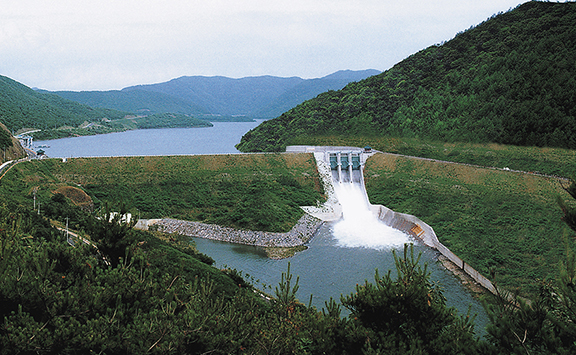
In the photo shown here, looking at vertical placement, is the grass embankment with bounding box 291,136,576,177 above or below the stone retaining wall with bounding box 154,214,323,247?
above

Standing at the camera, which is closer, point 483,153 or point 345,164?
point 483,153

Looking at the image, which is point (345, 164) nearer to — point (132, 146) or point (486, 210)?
point (486, 210)

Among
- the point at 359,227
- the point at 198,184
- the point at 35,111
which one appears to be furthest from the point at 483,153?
A: the point at 35,111

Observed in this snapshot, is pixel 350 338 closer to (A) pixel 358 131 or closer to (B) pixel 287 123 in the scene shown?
(A) pixel 358 131

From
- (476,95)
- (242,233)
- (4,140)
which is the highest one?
(476,95)

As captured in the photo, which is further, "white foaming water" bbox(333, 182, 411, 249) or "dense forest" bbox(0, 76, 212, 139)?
"dense forest" bbox(0, 76, 212, 139)

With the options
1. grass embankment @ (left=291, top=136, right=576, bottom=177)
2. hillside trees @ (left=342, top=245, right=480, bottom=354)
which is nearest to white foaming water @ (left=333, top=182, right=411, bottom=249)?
grass embankment @ (left=291, top=136, right=576, bottom=177)

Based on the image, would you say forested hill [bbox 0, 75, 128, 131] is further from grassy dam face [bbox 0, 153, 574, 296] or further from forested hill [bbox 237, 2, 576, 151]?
grassy dam face [bbox 0, 153, 574, 296]

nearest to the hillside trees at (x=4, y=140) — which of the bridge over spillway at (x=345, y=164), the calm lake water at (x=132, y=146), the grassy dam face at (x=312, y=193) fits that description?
the grassy dam face at (x=312, y=193)
